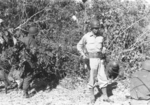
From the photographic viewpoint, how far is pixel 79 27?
7.48m

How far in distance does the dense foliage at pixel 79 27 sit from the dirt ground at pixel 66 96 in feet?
1.43

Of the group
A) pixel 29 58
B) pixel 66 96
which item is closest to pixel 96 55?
pixel 66 96

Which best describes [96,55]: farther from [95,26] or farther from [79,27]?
[79,27]

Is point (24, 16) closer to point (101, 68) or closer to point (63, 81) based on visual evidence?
point (63, 81)

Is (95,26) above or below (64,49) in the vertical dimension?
above

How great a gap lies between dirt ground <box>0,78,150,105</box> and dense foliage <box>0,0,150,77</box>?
0.44m

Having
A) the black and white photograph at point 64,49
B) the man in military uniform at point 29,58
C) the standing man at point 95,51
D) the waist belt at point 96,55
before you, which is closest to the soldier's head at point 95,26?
the standing man at point 95,51

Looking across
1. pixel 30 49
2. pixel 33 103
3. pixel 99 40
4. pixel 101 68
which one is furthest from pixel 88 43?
pixel 33 103

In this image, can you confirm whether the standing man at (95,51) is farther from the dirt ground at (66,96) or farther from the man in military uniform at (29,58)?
Answer: the man in military uniform at (29,58)

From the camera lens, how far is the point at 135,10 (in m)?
7.37

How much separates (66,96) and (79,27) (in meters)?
1.96

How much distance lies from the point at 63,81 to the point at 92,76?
1563 mm

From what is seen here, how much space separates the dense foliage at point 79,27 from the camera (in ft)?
23.5

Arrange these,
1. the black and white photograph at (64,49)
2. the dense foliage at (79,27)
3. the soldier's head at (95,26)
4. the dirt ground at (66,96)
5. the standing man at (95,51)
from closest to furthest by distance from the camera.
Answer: the soldier's head at (95,26), the standing man at (95,51), the dirt ground at (66,96), the black and white photograph at (64,49), the dense foliage at (79,27)
